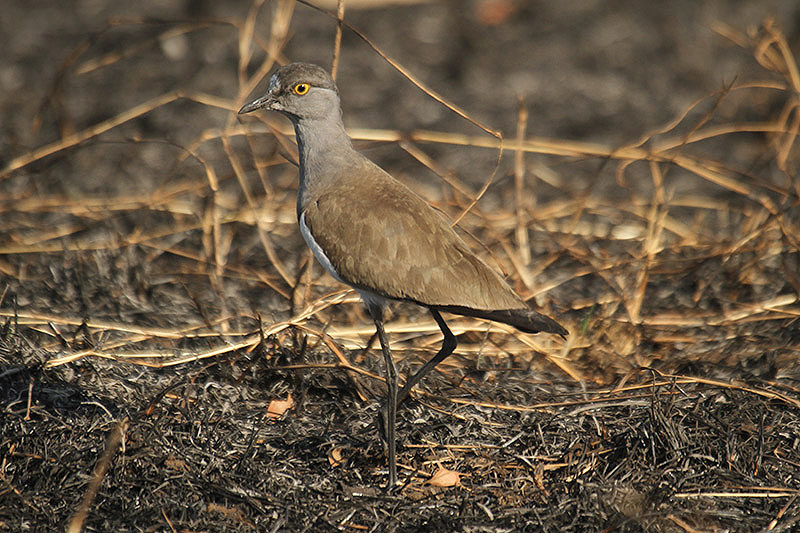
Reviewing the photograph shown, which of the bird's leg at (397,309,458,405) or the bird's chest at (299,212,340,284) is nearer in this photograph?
the bird's chest at (299,212,340,284)

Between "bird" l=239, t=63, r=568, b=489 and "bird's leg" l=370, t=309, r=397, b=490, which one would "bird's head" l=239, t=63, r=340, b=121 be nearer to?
"bird" l=239, t=63, r=568, b=489

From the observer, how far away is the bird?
313 cm

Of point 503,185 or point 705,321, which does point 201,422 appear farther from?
point 503,185

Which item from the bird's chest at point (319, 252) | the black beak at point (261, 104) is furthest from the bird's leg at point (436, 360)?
the black beak at point (261, 104)

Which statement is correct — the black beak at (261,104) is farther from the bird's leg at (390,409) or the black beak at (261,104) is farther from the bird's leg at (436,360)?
the bird's leg at (436,360)

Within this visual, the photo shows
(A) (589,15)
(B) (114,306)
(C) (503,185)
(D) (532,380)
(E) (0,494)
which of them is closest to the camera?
(E) (0,494)

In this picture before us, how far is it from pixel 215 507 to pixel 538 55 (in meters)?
6.12

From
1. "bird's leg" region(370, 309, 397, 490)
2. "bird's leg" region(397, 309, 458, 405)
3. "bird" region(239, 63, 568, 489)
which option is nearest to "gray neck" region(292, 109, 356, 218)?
"bird" region(239, 63, 568, 489)

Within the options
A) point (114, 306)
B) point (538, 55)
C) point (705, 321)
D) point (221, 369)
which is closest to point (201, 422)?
point (221, 369)

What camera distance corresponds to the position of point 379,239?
10.5ft

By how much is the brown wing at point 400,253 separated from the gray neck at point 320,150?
129mm

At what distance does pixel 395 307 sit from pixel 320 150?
4.38 ft

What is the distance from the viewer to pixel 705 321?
4.41m

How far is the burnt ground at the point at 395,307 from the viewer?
305 centimetres
